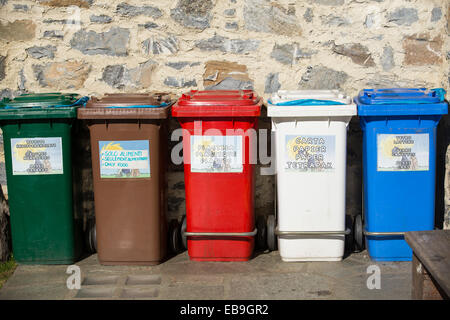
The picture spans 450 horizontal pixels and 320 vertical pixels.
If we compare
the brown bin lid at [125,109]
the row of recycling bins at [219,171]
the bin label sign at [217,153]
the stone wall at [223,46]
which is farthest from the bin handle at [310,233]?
the brown bin lid at [125,109]

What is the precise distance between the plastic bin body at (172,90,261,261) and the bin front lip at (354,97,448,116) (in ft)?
3.11

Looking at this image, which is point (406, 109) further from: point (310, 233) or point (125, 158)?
point (125, 158)

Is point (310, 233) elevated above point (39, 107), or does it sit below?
below

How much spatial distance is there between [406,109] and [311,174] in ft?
3.06

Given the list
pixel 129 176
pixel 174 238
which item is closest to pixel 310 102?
pixel 129 176

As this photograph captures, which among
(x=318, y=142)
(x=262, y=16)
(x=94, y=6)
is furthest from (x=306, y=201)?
(x=94, y=6)

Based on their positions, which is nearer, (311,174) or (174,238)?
(311,174)

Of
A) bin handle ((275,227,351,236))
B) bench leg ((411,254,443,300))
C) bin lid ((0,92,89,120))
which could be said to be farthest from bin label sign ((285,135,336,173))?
bin lid ((0,92,89,120))

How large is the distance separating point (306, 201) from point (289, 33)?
1649 millimetres

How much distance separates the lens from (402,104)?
16.7ft

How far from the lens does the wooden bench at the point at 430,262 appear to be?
3174 mm

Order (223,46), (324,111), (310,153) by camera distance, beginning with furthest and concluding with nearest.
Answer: (223,46) < (310,153) < (324,111)

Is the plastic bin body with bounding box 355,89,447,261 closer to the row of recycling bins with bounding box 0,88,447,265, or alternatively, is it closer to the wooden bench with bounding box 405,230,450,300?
the row of recycling bins with bounding box 0,88,447,265

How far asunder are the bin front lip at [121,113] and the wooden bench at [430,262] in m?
2.30
